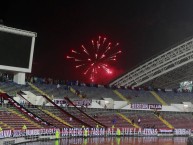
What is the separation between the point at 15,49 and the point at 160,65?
94.7ft

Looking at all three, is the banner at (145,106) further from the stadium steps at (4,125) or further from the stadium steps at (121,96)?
the stadium steps at (4,125)

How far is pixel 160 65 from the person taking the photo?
74.6 m

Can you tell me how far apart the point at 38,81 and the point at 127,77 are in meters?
22.5

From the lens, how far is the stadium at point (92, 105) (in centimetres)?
5025

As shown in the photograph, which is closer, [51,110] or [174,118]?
[51,110]

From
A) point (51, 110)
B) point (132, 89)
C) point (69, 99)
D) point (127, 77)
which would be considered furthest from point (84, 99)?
point (127, 77)

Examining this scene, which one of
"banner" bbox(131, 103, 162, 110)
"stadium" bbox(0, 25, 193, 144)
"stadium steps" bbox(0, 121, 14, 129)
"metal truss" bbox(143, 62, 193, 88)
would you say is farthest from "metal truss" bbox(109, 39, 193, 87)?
"stadium steps" bbox(0, 121, 14, 129)

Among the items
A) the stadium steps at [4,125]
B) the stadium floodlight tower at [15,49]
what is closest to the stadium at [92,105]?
the stadium floodlight tower at [15,49]

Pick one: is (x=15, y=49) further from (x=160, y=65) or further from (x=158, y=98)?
(x=158, y=98)

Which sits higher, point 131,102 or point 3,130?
point 131,102

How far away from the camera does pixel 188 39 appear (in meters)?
69.7

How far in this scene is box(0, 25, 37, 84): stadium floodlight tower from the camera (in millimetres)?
55344

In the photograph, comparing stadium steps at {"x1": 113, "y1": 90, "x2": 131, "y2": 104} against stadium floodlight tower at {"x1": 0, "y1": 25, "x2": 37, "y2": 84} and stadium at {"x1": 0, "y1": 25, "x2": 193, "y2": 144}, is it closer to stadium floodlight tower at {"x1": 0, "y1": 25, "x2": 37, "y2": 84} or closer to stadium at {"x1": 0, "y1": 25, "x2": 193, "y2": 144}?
stadium at {"x1": 0, "y1": 25, "x2": 193, "y2": 144}

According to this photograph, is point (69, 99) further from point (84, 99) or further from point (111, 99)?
point (111, 99)
